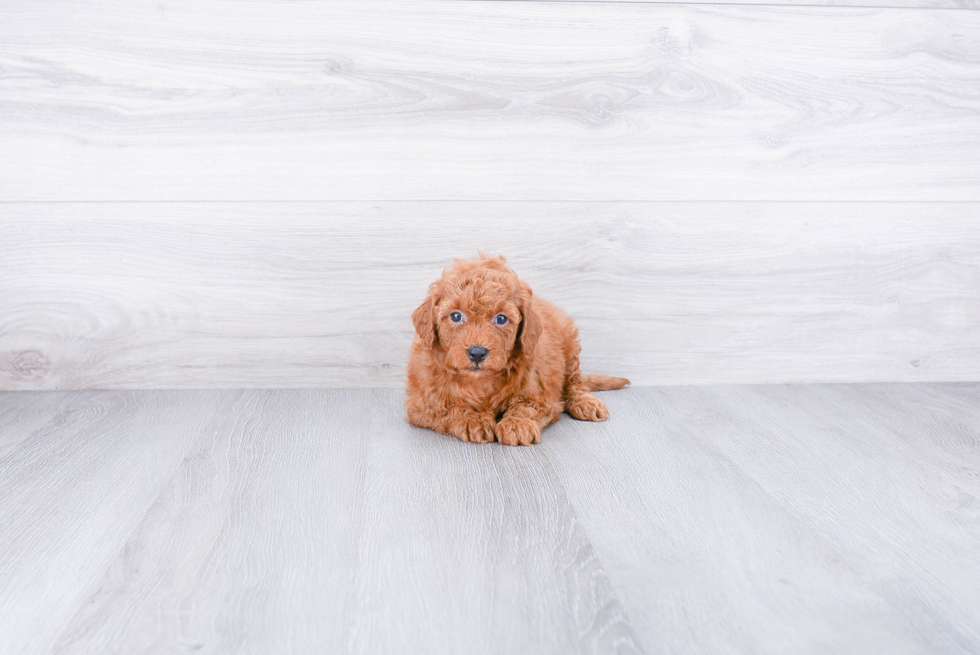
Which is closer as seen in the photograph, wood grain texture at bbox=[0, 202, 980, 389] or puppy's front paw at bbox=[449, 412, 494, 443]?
puppy's front paw at bbox=[449, 412, 494, 443]

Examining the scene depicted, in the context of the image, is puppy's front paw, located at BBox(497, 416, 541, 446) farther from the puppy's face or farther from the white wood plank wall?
the white wood plank wall

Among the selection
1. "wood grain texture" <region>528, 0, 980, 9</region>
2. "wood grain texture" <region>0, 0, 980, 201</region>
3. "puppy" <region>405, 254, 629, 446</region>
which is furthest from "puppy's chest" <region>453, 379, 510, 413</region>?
"wood grain texture" <region>528, 0, 980, 9</region>

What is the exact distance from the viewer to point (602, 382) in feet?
6.69

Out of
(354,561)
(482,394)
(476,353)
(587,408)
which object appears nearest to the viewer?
(354,561)

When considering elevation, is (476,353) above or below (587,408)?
above

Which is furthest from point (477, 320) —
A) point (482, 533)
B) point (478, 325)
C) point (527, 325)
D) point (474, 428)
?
point (482, 533)

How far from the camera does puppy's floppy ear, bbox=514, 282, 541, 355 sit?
1.62m

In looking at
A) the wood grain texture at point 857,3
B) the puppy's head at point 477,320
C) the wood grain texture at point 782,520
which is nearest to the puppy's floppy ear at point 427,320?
the puppy's head at point 477,320

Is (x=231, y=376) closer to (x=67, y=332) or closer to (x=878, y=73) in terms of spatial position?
(x=67, y=332)

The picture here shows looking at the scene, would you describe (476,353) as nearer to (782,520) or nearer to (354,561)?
(354,561)

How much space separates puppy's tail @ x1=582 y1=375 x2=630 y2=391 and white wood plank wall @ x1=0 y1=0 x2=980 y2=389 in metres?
0.09

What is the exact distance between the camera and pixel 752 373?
2.20 metres

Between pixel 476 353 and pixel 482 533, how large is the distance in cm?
45

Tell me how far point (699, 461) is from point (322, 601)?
88 cm
